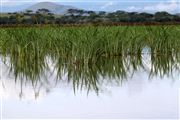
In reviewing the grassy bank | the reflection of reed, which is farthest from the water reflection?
the grassy bank

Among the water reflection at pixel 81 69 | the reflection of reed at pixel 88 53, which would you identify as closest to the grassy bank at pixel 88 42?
the reflection of reed at pixel 88 53

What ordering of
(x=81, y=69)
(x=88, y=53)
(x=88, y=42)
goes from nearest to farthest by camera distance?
1. (x=81, y=69)
2. (x=88, y=53)
3. (x=88, y=42)

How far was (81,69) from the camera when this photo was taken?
372 inches

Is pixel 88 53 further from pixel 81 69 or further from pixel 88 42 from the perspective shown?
pixel 81 69

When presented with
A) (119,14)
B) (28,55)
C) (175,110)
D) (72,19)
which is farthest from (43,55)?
(119,14)

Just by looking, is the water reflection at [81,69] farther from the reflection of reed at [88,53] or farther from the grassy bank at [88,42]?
the grassy bank at [88,42]

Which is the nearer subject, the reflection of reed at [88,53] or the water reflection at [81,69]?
the water reflection at [81,69]

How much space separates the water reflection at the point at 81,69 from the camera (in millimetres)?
8145

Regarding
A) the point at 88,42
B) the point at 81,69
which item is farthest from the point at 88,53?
the point at 81,69

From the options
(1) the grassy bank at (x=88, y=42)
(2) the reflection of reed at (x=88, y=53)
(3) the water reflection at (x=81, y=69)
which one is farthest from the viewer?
(1) the grassy bank at (x=88, y=42)

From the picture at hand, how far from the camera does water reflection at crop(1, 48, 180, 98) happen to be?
26.7ft

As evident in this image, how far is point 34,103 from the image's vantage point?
21.8ft

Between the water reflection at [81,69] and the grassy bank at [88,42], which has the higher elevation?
the grassy bank at [88,42]

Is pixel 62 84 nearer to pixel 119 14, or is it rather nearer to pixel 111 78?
pixel 111 78
